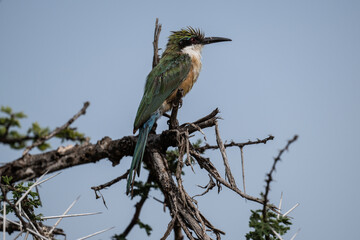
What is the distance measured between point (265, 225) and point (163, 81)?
10.9 ft

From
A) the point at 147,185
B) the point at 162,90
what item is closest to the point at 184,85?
the point at 162,90

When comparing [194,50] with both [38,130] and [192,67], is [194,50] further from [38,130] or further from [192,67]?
[38,130]

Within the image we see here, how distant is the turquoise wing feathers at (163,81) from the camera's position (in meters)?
5.42

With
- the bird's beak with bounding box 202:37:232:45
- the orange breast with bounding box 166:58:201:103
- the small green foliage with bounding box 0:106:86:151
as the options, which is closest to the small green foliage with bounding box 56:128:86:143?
the small green foliage with bounding box 0:106:86:151

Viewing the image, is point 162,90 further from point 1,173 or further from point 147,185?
point 1,173

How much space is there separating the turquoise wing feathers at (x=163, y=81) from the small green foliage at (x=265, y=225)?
2619mm

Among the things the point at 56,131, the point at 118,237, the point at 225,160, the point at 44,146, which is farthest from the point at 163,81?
the point at 225,160

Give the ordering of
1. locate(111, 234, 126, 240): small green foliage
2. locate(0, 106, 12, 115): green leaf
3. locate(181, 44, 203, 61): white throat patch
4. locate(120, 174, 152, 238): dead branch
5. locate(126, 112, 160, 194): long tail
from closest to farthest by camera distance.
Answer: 1. locate(126, 112, 160, 194): long tail
2. locate(111, 234, 126, 240): small green foliage
3. locate(120, 174, 152, 238): dead branch
4. locate(0, 106, 12, 115): green leaf
5. locate(181, 44, 203, 61): white throat patch

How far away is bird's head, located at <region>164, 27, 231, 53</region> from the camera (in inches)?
260

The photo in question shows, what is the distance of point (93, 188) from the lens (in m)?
4.08

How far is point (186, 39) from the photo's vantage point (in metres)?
6.64

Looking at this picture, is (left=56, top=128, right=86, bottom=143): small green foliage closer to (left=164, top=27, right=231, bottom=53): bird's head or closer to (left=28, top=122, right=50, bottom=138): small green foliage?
(left=28, top=122, right=50, bottom=138): small green foliage

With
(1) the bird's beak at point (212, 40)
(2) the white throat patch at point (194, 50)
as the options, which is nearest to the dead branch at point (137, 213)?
(2) the white throat patch at point (194, 50)

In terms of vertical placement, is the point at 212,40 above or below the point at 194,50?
above
